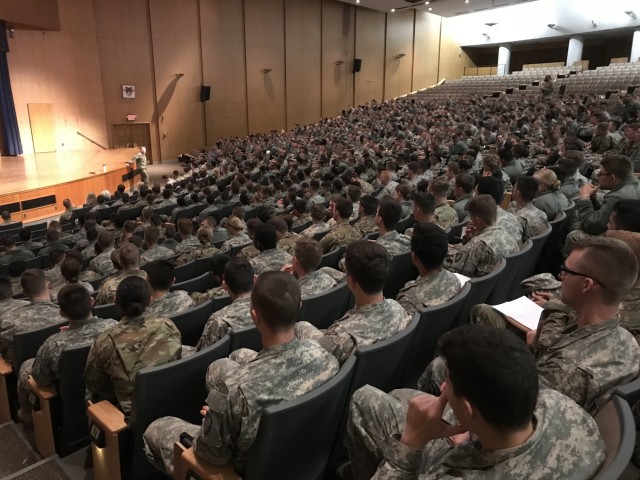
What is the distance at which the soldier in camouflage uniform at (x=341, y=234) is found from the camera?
4.83 metres

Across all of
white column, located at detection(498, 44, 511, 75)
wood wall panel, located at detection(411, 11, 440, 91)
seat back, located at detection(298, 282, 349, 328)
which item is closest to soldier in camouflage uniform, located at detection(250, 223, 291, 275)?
seat back, located at detection(298, 282, 349, 328)

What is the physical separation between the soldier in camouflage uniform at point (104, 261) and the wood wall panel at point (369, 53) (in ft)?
69.8

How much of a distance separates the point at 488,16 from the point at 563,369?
98.1 feet

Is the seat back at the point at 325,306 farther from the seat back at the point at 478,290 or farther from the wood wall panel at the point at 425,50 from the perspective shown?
the wood wall panel at the point at 425,50

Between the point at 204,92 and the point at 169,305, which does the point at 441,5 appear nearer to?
the point at 204,92

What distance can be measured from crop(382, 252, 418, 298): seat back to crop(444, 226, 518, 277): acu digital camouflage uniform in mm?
379

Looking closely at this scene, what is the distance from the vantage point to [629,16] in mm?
20859

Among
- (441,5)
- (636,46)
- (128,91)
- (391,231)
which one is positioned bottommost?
(391,231)

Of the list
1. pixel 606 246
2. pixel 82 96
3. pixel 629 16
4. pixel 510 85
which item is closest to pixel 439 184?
pixel 606 246

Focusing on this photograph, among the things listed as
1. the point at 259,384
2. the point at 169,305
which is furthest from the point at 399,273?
the point at 259,384

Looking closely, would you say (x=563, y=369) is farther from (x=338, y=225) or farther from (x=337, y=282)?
(x=338, y=225)

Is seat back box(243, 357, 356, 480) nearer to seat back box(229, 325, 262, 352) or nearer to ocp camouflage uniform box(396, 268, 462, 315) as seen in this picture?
seat back box(229, 325, 262, 352)

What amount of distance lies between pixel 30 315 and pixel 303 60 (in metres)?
21.0

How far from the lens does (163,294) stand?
3.35m
